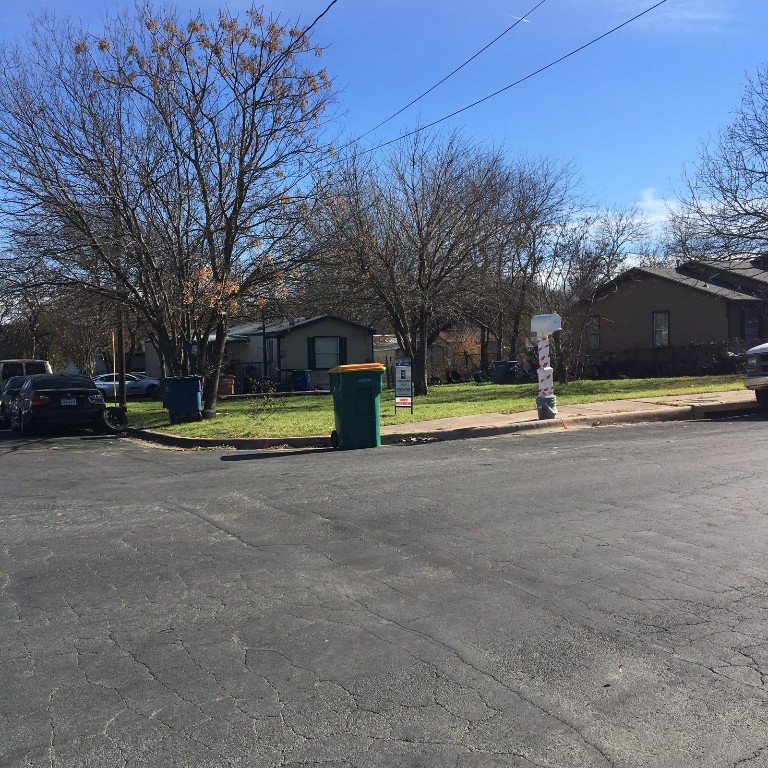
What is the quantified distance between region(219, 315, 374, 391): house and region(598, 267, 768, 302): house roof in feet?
38.8

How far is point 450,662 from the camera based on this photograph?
171 inches

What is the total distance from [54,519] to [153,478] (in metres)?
2.67

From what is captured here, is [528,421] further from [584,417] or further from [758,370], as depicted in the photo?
[758,370]

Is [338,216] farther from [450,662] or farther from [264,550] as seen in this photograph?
[450,662]

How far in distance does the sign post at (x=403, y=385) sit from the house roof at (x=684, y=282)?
16.6 m

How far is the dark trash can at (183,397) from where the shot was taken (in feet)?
61.3

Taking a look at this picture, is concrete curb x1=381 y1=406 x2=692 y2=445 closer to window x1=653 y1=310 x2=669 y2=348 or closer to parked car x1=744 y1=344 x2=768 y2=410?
parked car x1=744 y1=344 x2=768 y2=410

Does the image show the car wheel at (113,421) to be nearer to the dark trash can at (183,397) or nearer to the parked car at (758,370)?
→ the dark trash can at (183,397)

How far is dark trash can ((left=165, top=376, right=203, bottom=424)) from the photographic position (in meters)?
18.7

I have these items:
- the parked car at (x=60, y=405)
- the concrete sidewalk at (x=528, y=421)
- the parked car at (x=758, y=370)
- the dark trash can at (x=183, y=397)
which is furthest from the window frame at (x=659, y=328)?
the parked car at (x=60, y=405)

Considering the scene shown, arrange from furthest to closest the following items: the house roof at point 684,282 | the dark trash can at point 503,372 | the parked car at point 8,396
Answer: the dark trash can at point 503,372, the house roof at point 684,282, the parked car at point 8,396

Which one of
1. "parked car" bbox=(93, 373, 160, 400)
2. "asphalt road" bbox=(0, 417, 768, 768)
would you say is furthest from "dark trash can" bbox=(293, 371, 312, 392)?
"asphalt road" bbox=(0, 417, 768, 768)

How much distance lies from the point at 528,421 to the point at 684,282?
20756 millimetres

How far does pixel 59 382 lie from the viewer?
18.6 meters
